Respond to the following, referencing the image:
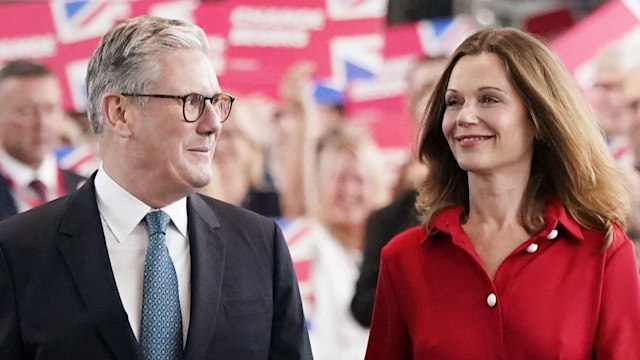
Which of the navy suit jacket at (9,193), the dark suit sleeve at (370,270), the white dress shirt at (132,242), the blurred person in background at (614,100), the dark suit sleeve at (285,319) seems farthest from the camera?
the blurred person in background at (614,100)

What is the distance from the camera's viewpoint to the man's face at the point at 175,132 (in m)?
2.12

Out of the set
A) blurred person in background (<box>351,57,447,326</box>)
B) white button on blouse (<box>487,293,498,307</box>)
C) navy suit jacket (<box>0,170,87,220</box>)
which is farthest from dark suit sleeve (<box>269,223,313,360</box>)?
navy suit jacket (<box>0,170,87,220</box>)

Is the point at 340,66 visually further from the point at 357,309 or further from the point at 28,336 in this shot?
the point at 28,336

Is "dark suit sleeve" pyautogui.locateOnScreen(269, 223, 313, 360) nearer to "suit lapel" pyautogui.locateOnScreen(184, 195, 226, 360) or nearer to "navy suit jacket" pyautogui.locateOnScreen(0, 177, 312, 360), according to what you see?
"navy suit jacket" pyautogui.locateOnScreen(0, 177, 312, 360)

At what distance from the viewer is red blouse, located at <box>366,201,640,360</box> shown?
2129mm

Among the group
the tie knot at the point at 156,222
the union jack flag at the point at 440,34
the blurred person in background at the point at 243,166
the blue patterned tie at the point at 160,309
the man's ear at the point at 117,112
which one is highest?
the man's ear at the point at 117,112

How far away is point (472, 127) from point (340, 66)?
2442 mm

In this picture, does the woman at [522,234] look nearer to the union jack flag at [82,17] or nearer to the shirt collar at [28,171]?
the shirt collar at [28,171]

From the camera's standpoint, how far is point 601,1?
4766mm

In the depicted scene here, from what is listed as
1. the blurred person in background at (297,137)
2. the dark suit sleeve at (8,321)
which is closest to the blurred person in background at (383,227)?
the blurred person in background at (297,137)

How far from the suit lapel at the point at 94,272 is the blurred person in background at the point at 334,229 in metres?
2.39

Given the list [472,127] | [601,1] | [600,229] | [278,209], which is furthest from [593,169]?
[601,1]

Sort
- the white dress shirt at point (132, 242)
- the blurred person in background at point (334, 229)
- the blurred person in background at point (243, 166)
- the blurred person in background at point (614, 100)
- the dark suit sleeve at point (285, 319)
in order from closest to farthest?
the white dress shirt at point (132, 242)
the dark suit sleeve at point (285, 319)
the blurred person in background at point (243, 166)
the blurred person in background at point (334, 229)
the blurred person in background at point (614, 100)

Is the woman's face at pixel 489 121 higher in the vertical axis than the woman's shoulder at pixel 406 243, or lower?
higher
